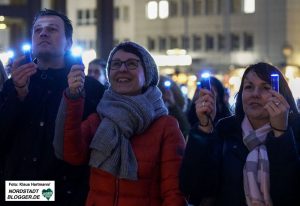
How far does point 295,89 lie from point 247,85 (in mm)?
5116

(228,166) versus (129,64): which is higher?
(129,64)

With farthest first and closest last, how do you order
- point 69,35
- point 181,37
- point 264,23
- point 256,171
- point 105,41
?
point 181,37 → point 264,23 → point 105,41 → point 69,35 → point 256,171

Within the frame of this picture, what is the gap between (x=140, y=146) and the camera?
4383mm

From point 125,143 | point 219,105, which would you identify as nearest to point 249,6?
point 219,105

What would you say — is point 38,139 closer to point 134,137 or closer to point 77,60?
point 77,60

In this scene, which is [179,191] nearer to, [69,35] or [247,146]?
[247,146]

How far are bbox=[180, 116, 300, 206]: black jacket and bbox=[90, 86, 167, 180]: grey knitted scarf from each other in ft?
1.07

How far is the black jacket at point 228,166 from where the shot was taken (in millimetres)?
3967

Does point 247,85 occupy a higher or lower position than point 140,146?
higher

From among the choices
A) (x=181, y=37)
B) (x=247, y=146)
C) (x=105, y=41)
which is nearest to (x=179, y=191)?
(x=247, y=146)

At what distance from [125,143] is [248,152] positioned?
67 cm

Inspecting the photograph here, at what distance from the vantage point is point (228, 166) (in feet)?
13.8

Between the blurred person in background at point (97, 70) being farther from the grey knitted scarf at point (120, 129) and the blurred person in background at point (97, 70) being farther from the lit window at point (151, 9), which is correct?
the lit window at point (151, 9)

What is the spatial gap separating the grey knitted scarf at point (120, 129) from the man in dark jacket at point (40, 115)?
0.38m
